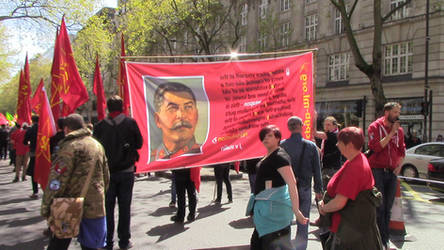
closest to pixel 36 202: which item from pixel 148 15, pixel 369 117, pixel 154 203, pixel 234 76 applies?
pixel 154 203

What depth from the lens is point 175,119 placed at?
498 centimetres

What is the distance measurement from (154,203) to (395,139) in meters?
5.12

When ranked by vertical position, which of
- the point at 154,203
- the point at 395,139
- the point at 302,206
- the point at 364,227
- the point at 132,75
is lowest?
the point at 154,203

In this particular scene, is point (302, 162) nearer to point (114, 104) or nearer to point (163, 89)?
point (163, 89)

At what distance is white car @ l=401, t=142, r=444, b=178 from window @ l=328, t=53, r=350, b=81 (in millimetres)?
15890

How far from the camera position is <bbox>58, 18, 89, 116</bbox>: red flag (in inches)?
238

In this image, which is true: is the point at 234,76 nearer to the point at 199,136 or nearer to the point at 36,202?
the point at 199,136

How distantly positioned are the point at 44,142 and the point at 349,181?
4.90 metres

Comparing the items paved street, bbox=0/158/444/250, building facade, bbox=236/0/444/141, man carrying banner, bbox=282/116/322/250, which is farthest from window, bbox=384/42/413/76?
man carrying banner, bbox=282/116/322/250

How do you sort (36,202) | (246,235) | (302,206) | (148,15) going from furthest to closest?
(148,15) < (36,202) < (246,235) < (302,206)

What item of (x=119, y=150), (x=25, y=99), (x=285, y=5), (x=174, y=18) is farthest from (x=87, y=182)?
(x=285, y=5)

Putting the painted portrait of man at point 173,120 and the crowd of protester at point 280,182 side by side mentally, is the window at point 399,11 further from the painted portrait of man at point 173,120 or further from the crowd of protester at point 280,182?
the painted portrait of man at point 173,120

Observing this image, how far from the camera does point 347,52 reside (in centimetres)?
2716

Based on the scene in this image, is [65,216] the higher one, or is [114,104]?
[114,104]
